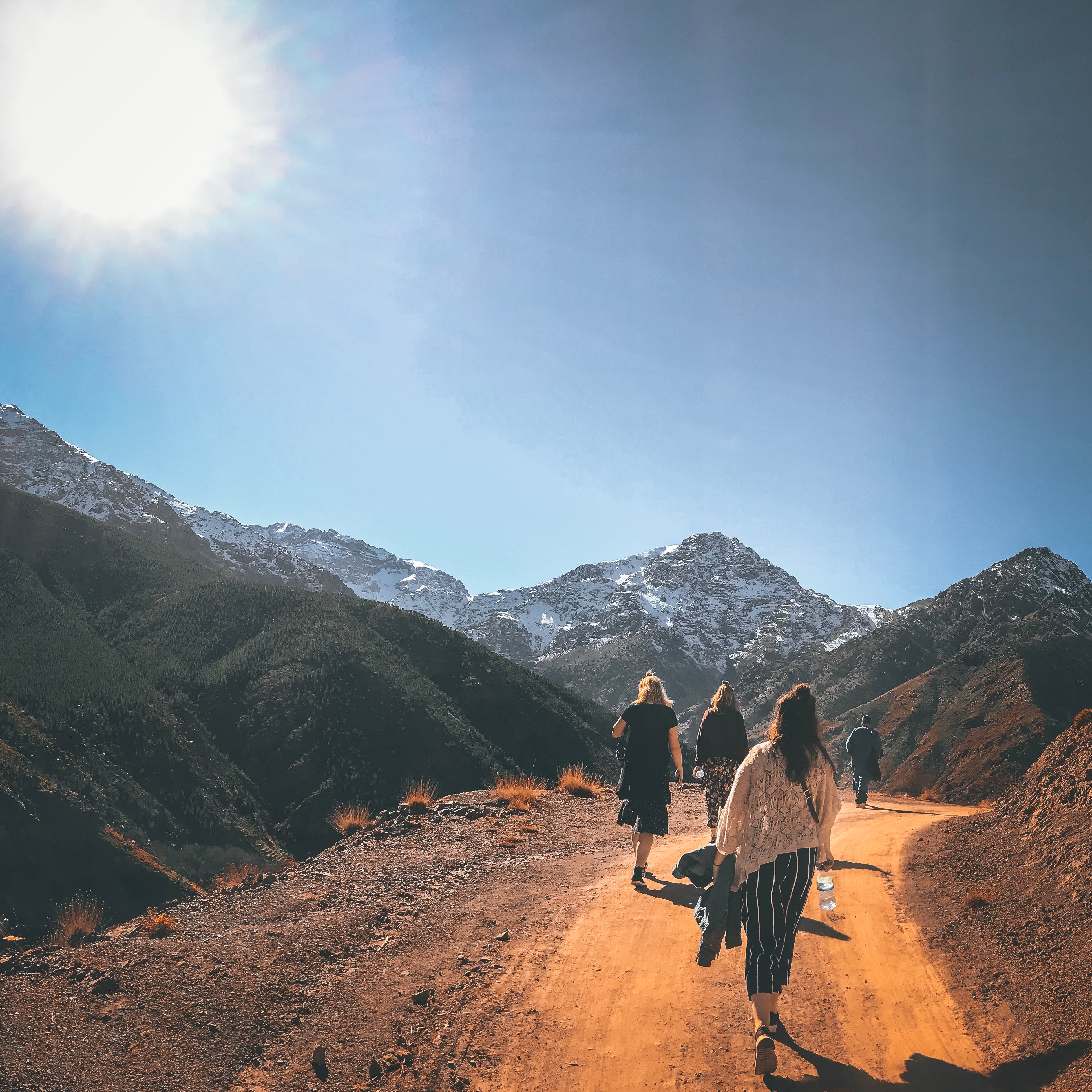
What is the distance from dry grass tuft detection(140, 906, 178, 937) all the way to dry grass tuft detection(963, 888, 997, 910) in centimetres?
764

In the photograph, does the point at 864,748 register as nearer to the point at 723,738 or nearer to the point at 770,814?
the point at 723,738

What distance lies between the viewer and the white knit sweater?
3975 millimetres

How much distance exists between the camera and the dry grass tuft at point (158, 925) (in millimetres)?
6152

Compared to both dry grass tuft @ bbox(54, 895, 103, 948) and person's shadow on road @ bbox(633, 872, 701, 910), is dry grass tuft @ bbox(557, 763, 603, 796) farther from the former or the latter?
dry grass tuft @ bbox(54, 895, 103, 948)

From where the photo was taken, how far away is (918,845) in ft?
28.3

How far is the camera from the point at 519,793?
1226 centimetres

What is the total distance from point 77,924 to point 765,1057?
20.7 feet

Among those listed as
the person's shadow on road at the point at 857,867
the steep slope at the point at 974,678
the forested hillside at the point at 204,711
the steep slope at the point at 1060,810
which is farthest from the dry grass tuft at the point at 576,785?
the forested hillside at the point at 204,711

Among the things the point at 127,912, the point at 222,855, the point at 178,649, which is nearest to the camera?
the point at 127,912

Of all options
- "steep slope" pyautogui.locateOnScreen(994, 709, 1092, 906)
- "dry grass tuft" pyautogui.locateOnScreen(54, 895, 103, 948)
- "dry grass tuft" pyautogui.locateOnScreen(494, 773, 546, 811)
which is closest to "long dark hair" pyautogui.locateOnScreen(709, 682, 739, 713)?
"steep slope" pyautogui.locateOnScreen(994, 709, 1092, 906)

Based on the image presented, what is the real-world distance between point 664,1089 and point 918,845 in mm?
6637

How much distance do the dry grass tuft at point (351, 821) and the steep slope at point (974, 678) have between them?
16.9 m

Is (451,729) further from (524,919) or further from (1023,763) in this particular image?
(524,919)

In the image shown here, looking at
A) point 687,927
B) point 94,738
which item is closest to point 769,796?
point 687,927
